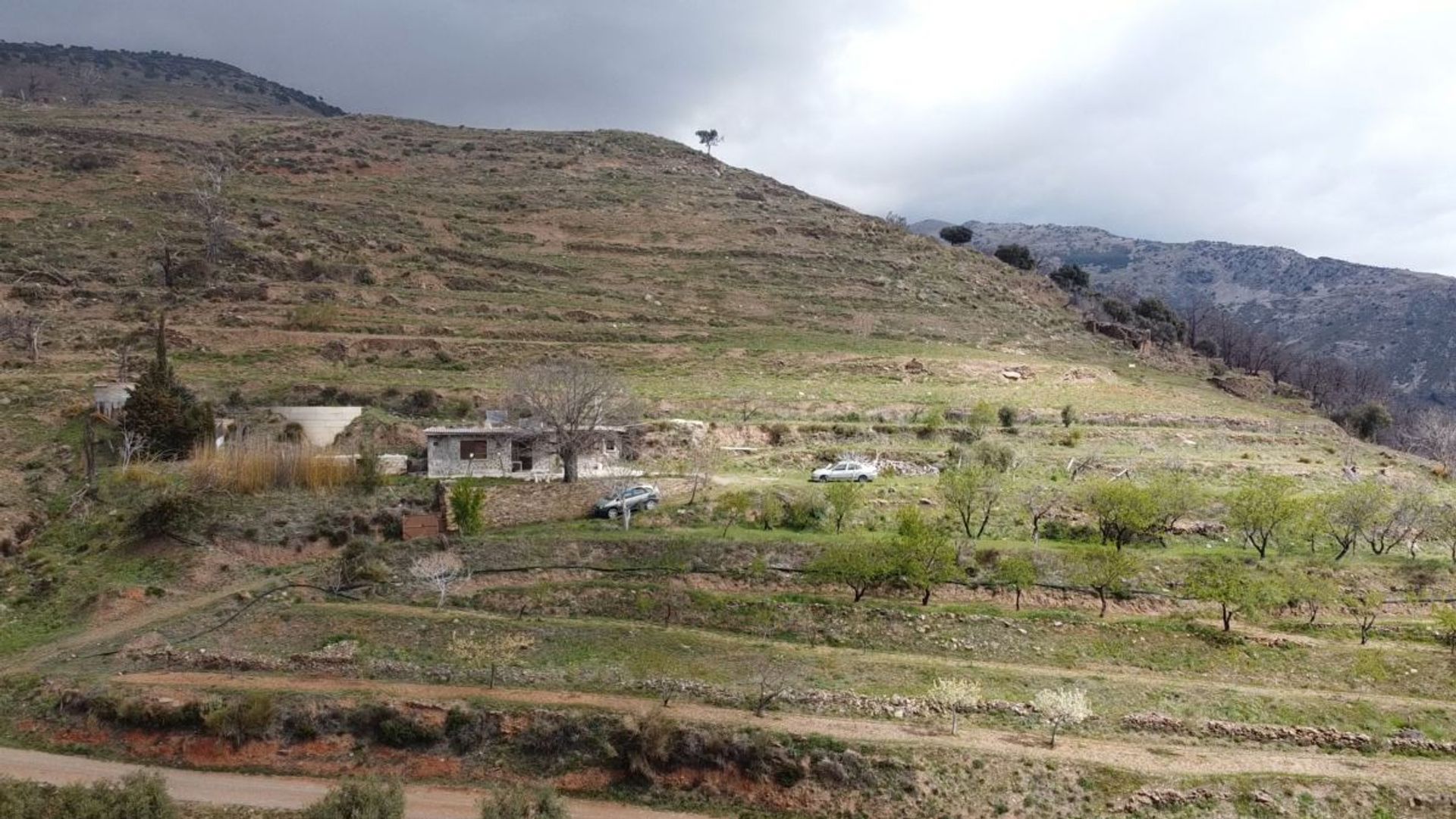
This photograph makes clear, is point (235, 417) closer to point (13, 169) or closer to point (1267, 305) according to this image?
point (13, 169)

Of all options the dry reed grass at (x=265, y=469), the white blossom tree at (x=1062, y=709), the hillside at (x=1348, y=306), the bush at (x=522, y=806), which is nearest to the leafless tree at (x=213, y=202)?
the dry reed grass at (x=265, y=469)

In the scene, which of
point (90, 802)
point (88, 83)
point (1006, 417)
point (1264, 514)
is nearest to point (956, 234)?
point (1006, 417)

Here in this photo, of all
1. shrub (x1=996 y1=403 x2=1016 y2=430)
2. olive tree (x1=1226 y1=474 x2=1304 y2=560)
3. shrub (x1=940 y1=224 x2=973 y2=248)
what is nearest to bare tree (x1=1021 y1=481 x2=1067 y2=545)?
olive tree (x1=1226 y1=474 x2=1304 y2=560)

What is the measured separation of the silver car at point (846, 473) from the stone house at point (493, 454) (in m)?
8.84

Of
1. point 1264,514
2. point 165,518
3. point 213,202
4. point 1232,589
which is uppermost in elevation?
point 213,202

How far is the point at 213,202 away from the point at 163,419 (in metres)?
44.0

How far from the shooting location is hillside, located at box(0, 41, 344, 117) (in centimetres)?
13775

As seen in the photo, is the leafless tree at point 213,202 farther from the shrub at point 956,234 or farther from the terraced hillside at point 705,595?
the shrub at point 956,234

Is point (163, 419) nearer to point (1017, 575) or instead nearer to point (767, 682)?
point (767, 682)

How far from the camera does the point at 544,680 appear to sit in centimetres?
2192

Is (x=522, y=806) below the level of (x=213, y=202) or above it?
below

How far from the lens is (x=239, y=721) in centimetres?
1981

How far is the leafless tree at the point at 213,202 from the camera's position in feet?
211

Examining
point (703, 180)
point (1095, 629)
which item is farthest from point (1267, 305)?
point (1095, 629)
